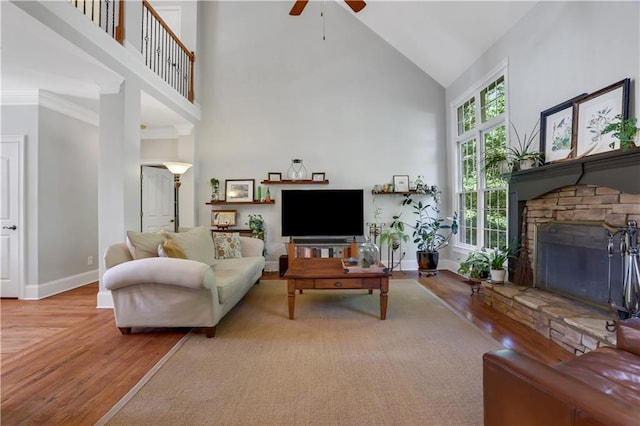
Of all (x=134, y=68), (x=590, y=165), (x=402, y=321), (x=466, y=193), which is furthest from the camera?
(x=466, y=193)

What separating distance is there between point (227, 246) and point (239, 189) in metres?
1.58

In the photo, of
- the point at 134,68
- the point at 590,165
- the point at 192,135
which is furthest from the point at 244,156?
the point at 590,165

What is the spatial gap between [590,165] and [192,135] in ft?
17.0

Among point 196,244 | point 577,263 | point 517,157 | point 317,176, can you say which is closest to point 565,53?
point 517,157

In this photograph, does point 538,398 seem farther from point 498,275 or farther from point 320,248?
point 320,248

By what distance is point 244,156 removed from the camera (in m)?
5.39

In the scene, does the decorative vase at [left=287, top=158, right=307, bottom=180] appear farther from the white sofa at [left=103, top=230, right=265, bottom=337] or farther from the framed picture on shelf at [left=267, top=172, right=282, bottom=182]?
the white sofa at [left=103, top=230, right=265, bottom=337]

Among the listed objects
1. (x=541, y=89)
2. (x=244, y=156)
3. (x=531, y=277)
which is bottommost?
(x=531, y=277)

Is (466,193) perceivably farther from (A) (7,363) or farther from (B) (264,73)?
(A) (7,363)

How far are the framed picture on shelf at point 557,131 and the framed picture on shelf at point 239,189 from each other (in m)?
4.12

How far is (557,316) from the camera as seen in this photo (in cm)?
235

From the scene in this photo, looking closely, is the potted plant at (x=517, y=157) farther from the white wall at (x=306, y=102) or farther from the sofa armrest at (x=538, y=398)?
the sofa armrest at (x=538, y=398)

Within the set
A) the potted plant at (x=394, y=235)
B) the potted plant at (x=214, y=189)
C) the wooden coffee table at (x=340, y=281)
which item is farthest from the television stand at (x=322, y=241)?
the wooden coffee table at (x=340, y=281)

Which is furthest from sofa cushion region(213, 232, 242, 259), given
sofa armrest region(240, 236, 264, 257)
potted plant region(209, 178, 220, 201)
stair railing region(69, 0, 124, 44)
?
stair railing region(69, 0, 124, 44)
